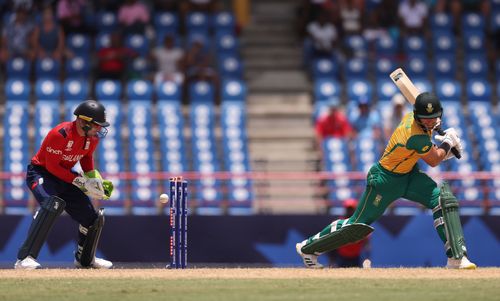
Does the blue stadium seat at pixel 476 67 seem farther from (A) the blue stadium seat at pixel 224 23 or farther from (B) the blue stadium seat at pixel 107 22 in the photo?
(B) the blue stadium seat at pixel 107 22

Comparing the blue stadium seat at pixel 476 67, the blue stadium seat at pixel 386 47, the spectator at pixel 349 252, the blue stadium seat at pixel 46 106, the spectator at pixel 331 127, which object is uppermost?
the blue stadium seat at pixel 386 47

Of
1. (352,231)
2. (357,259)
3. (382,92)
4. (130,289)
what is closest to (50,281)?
(130,289)

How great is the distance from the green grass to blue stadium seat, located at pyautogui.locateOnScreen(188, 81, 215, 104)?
10233 millimetres

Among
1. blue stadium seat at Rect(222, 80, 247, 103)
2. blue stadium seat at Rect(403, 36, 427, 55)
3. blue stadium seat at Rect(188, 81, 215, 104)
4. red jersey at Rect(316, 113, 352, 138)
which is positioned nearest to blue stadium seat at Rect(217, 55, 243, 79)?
blue stadium seat at Rect(222, 80, 247, 103)

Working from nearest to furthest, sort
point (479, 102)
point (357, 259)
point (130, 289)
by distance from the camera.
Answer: point (130, 289) < point (357, 259) < point (479, 102)

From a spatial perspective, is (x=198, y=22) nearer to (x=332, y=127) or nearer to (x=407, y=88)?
(x=332, y=127)

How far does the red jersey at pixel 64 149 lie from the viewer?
583 inches

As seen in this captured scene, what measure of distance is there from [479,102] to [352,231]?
1016cm

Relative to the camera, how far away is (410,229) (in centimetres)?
1975

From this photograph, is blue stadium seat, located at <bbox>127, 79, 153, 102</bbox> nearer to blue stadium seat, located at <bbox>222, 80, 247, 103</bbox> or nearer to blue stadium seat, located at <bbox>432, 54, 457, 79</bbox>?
blue stadium seat, located at <bbox>222, 80, 247, 103</bbox>

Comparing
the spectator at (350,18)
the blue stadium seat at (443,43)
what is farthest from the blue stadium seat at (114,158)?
the blue stadium seat at (443,43)

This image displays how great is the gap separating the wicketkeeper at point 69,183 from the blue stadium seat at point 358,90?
29.7 ft

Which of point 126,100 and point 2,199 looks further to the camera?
point 126,100

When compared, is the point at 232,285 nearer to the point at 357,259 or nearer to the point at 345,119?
the point at 357,259
